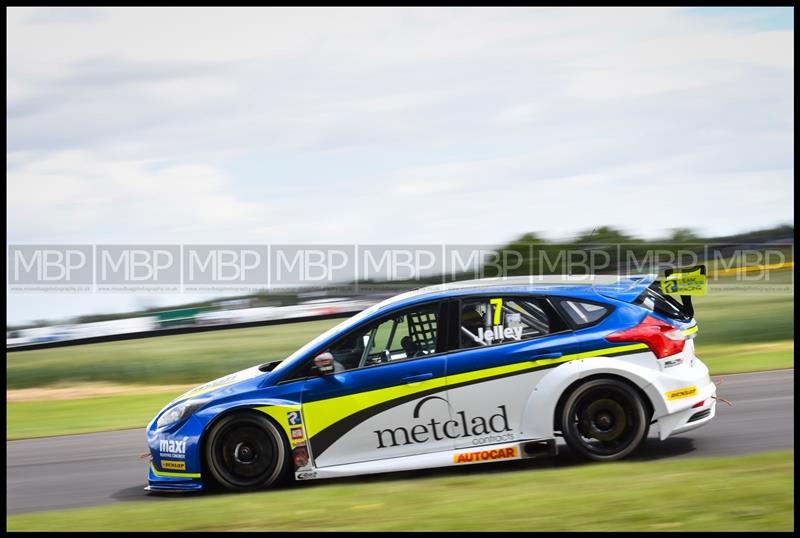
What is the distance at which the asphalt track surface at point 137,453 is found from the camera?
7742 millimetres

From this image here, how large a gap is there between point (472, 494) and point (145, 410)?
898 centimetres

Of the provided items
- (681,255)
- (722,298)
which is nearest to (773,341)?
(722,298)

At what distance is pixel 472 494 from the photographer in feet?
20.7

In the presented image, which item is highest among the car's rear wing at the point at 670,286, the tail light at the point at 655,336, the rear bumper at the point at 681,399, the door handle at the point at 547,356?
the car's rear wing at the point at 670,286

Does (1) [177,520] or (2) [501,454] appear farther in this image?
(2) [501,454]

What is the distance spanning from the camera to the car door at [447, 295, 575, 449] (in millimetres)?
7320

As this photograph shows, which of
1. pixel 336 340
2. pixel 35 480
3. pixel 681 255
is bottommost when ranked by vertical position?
pixel 35 480

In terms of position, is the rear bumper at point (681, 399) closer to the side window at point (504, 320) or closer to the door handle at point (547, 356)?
the door handle at point (547, 356)

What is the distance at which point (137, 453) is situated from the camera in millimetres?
10094

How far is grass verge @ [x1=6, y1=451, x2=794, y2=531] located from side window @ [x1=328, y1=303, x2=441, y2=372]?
0.96 meters

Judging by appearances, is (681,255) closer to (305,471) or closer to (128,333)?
(128,333)

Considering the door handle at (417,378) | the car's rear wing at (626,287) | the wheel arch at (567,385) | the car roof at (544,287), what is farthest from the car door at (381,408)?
the car's rear wing at (626,287)

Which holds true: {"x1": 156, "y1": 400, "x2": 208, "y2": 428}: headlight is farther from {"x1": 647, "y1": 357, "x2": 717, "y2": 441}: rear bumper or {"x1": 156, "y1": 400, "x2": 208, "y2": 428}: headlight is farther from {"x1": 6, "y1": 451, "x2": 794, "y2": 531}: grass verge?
{"x1": 647, "y1": 357, "x2": 717, "y2": 441}: rear bumper

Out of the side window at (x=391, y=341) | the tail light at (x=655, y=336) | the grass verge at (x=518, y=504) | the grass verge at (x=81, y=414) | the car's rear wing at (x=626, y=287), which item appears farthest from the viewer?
the grass verge at (x=81, y=414)
